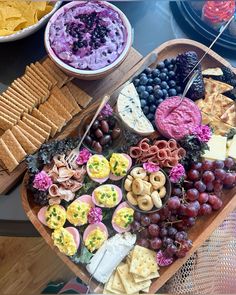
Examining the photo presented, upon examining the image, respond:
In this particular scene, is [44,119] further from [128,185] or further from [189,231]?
[189,231]

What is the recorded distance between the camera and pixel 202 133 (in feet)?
3.77

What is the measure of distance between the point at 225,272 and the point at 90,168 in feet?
1.24

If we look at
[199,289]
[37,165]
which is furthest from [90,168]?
[199,289]

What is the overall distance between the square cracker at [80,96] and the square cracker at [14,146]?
180 millimetres

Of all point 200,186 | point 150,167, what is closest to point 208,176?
point 200,186

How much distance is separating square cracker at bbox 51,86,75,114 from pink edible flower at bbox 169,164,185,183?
0.28m

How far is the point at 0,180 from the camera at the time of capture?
1.17 meters

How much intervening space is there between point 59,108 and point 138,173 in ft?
0.82

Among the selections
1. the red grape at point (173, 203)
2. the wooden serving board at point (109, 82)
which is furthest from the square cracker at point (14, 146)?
the red grape at point (173, 203)

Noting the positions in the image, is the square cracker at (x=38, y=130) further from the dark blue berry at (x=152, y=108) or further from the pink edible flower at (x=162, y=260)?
the pink edible flower at (x=162, y=260)

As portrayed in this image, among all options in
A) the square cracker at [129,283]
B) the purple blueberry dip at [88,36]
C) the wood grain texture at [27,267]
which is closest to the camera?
the square cracker at [129,283]

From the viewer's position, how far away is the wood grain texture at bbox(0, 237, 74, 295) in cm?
161

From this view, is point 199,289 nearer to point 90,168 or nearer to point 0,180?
point 90,168

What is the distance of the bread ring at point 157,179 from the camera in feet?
3.67
